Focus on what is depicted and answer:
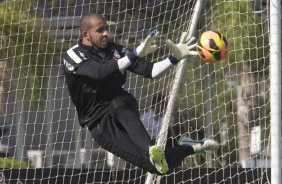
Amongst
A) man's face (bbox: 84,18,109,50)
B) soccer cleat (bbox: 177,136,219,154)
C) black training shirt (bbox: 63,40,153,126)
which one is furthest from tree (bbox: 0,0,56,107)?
soccer cleat (bbox: 177,136,219,154)

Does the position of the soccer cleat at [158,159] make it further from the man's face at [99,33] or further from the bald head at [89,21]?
the bald head at [89,21]

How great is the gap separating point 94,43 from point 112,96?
44cm

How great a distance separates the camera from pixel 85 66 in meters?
6.77

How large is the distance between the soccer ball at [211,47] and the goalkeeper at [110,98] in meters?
0.17

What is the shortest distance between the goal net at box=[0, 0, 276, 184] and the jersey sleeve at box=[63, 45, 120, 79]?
6.18ft

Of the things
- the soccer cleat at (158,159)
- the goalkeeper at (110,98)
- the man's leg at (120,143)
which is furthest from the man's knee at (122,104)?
the soccer cleat at (158,159)

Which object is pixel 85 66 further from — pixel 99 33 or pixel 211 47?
pixel 211 47

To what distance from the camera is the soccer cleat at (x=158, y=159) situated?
6609 mm

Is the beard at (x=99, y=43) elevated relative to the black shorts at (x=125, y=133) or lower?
elevated

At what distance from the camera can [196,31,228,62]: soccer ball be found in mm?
6535

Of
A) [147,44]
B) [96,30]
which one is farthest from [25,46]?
[147,44]

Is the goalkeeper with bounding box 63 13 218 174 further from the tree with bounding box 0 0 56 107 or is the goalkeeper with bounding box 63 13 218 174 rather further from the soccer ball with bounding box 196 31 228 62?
the tree with bounding box 0 0 56 107

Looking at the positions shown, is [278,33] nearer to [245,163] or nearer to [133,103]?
[133,103]

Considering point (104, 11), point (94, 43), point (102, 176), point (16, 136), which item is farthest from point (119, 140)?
point (16, 136)
